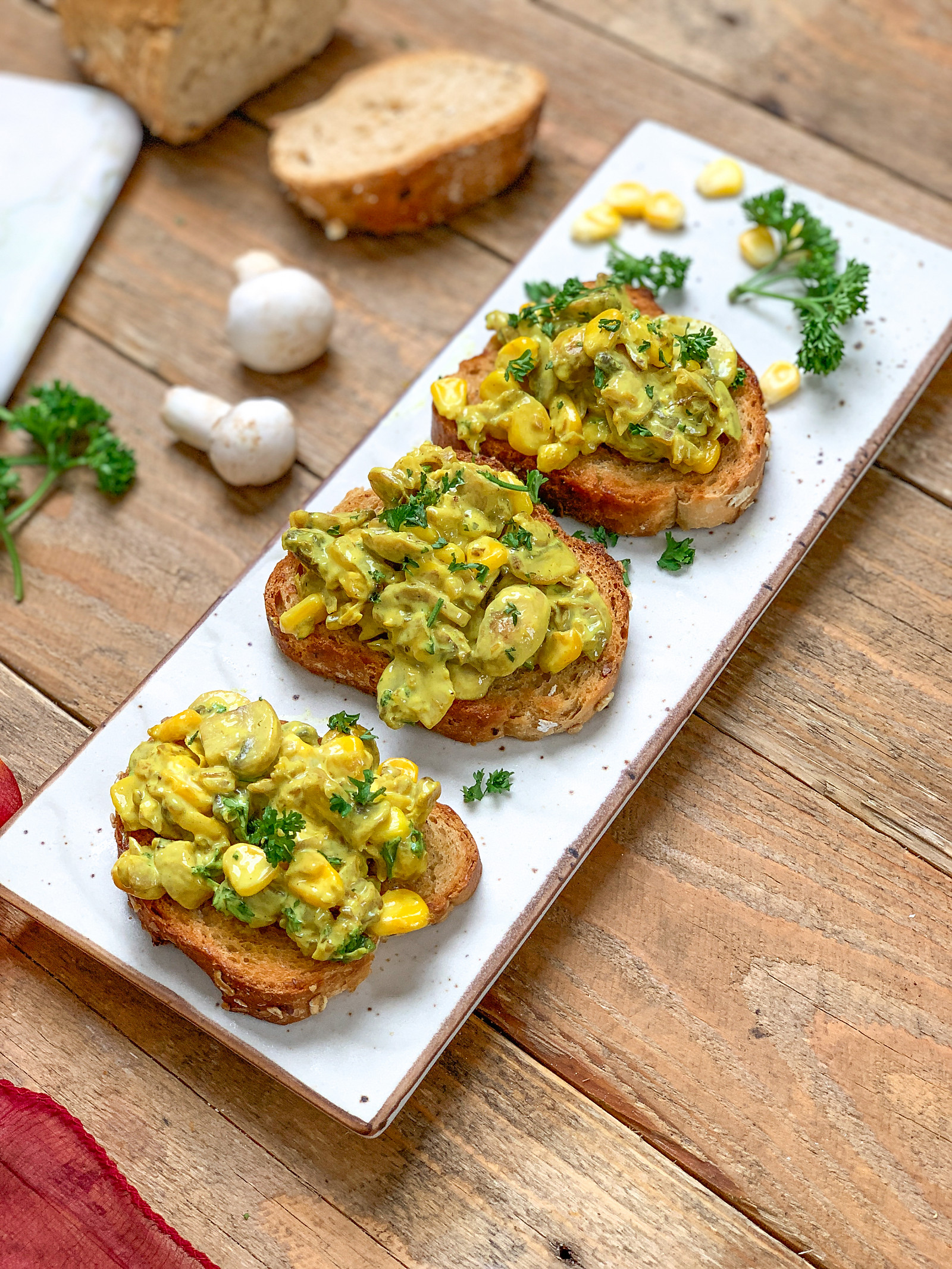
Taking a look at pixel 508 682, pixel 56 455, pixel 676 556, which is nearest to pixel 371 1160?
pixel 508 682

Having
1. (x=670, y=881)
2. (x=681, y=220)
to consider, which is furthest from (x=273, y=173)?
(x=670, y=881)

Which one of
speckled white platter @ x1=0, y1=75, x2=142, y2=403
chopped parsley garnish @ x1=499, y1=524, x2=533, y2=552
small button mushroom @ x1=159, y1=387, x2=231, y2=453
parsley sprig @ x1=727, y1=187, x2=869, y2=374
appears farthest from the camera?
speckled white platter @ x1=0, y1=75, x2=142, y2=403

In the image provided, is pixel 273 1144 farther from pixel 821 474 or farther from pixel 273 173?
pixel 273 173

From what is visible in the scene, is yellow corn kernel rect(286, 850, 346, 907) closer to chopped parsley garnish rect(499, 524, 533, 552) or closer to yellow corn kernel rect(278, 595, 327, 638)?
yellow corn kernel rect(278, 595, 327, 638)

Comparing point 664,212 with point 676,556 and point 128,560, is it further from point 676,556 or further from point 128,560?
point 128,560

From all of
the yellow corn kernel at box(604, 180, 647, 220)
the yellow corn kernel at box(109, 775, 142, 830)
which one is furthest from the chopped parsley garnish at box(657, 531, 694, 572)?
the yellow corn kernel at box(109, 775, 142, 830)

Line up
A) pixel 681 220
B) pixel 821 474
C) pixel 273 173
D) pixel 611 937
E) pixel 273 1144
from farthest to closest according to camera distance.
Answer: pixel 273 173 < pixel 681 220 < pixel 821 474 < pixel 611 937 < pixel 273 1144
